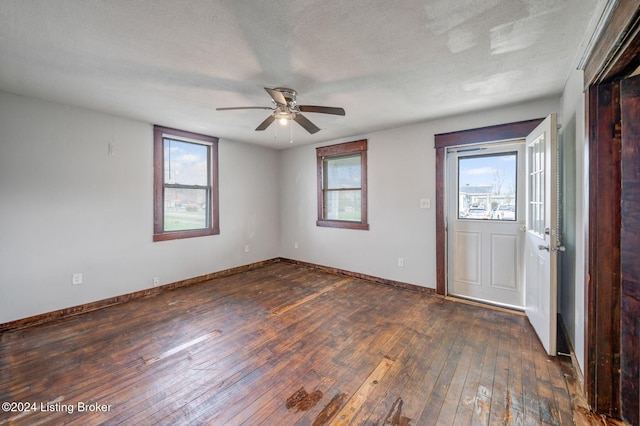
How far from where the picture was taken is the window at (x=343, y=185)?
14.5 ft

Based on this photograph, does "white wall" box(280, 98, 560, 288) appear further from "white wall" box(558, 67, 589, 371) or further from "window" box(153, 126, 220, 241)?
"window" box(153, 126, 220, 241)

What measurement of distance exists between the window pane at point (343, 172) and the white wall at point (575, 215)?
2649 millimetres

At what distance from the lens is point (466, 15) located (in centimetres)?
157

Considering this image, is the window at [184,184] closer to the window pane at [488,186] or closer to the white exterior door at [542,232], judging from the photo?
the window pane at [488,186]

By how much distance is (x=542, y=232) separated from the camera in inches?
92.8

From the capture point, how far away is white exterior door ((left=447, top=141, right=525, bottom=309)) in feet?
10.4

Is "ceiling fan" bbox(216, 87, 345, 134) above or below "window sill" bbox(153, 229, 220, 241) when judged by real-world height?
above

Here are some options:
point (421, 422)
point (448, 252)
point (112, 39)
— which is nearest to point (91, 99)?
point (112, 39)

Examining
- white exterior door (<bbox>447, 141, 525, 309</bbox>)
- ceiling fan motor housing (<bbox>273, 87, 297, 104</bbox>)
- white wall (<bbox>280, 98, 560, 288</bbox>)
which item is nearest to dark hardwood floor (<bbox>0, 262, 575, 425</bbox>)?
white exterior door (<bbox>447, 141, 525, 309</bbox>)

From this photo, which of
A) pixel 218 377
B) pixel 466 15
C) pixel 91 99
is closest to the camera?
pixel 466 15

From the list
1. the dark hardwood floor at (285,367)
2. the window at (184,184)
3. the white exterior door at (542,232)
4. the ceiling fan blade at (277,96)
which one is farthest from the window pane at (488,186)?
the window at (184,184)

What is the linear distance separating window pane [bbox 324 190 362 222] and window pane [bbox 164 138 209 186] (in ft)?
7.16

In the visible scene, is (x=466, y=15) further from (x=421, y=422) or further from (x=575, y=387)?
(x=575, y=387)

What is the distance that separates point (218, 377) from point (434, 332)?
2.02 meters
